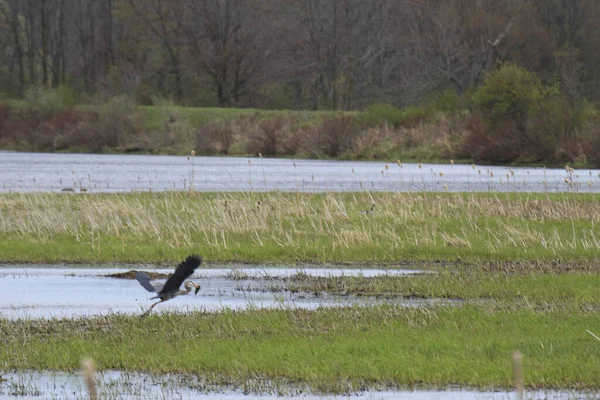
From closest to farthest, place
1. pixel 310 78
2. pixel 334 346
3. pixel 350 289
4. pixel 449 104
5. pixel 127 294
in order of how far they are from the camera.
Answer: pixel 334 346
pixel 127 294
pixel 350 289
pixel 449 104
pixel 310 78

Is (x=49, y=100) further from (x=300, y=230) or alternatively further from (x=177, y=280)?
(x=177, y=280)

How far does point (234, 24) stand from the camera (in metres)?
79.8

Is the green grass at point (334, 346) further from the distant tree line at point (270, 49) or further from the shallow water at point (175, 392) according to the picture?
the distant tree line at point (270, 49)

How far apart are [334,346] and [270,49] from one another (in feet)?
229

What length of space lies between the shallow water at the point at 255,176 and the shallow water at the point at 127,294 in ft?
36.7

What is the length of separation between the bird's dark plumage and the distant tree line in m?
61.4

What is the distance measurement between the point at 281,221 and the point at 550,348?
13.1 metres

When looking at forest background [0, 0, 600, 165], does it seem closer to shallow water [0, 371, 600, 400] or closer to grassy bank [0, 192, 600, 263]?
grassy bank [0, 192, 600, 263]

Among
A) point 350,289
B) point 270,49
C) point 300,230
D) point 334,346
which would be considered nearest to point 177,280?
point 334,346

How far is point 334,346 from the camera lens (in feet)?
35.3

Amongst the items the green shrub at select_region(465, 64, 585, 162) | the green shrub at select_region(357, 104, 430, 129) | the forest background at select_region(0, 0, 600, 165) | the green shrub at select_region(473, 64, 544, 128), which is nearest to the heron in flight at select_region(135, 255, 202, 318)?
the forest background at select_region(0, 0, 600, 165)

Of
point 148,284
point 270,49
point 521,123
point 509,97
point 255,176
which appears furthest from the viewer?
point 270,49

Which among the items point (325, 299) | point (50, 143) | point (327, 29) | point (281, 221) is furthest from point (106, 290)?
point (327, 29)

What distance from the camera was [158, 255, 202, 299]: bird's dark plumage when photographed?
37.6 feet
